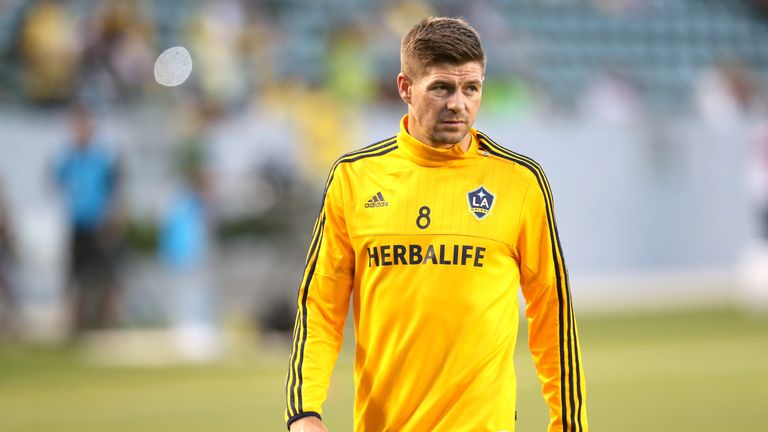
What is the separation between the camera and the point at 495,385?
3.94 meters

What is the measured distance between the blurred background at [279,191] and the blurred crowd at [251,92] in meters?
0.04

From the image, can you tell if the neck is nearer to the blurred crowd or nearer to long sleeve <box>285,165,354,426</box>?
long sleeve <box>285,165,354,426</box>

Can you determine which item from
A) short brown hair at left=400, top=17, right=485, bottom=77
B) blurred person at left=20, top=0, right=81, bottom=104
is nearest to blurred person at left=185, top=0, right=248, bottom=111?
blurred person at left=20, top=0, right=81, bottom=104

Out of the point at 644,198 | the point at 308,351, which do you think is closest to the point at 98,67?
the point at 644,198

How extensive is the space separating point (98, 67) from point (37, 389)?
235 inches

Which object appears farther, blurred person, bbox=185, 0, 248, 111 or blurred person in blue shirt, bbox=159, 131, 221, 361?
blurred person, bbox=185, 0, 248, 111

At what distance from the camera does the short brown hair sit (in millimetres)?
3787

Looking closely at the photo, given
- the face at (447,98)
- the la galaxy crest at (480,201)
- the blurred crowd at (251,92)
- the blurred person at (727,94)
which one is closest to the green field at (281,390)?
the blurred crowd at (251,92)

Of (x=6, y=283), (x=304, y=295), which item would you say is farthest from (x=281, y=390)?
(x=304, y=295)

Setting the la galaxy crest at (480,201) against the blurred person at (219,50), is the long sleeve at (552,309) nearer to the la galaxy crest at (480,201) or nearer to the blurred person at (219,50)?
the la galaxy crest at (480,201)

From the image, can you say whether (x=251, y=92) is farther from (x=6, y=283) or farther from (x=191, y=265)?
(x=6, y=283)

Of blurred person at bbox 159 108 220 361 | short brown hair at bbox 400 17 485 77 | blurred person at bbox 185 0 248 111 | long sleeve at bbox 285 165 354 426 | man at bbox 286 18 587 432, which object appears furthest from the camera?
blurred person at bbox 185 0 248 111

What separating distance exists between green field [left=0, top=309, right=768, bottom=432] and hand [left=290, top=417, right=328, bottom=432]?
5427mm

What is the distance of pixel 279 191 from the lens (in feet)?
49.5
